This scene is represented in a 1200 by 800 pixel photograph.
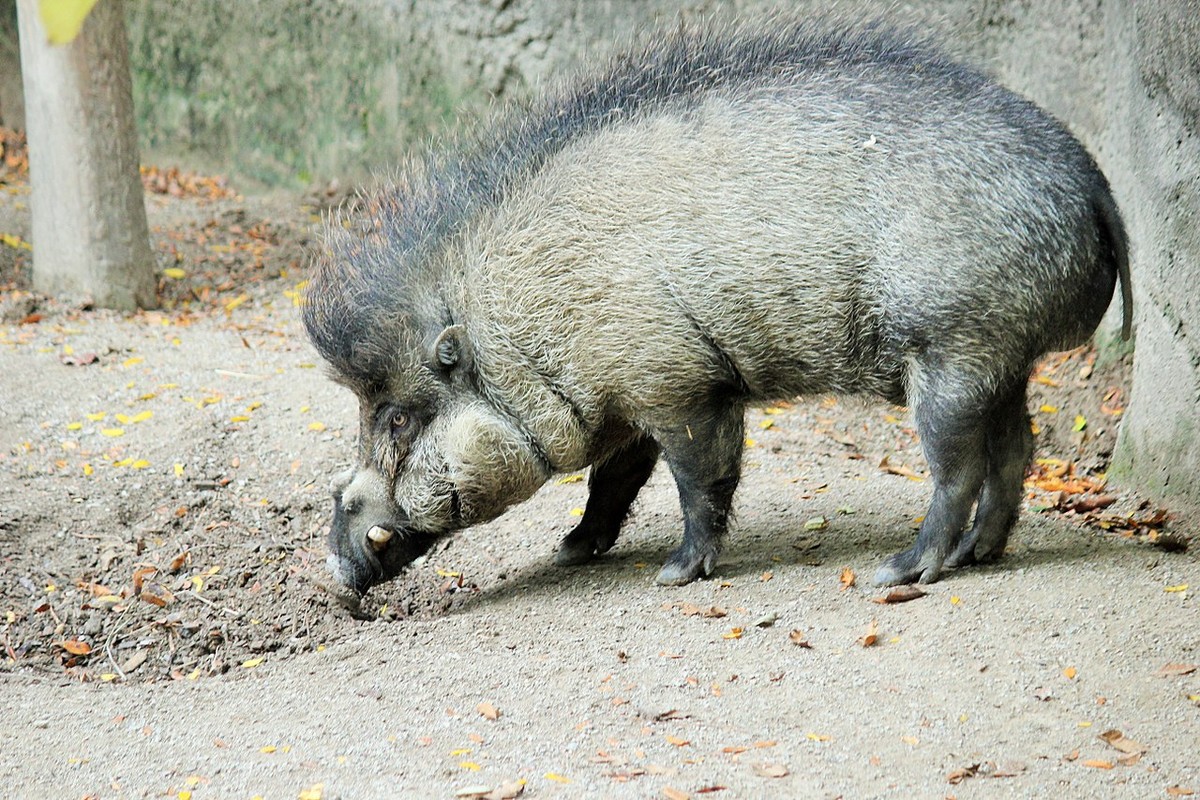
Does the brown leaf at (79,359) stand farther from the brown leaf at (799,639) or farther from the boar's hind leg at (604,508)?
the brown leaf at (799,639)

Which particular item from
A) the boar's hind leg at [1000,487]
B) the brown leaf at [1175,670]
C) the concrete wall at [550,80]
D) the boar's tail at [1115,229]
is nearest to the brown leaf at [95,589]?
the concrete wall at [550,80]

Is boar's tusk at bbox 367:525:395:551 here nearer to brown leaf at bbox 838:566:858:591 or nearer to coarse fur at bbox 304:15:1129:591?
coarse fur at bbox 304:15:1129:591

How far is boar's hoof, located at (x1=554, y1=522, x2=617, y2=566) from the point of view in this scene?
221 inches

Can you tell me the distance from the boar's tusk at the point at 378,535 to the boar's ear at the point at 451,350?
70 cm

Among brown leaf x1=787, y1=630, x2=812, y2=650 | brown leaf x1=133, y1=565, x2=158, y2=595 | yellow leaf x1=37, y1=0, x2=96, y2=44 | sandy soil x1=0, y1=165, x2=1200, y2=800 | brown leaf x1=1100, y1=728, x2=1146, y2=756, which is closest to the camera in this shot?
yellow leaf x1=37, y1=0, x2=96, y2=44

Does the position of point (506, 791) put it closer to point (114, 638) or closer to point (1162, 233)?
point (114, 638)

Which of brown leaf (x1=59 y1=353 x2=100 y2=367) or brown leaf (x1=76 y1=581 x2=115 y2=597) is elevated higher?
brown leaf (x1=59 y1=353 x2=100 y2=367)

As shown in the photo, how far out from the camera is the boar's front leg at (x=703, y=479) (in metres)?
5.02

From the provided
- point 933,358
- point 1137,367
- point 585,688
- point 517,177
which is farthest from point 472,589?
point 1137,367

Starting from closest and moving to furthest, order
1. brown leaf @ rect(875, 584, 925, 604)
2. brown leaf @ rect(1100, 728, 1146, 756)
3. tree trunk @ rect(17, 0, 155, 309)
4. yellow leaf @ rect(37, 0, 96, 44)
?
yellow leaf @ rect(37, 0, 96, 44), brown leaf @ rect(1100, 728, 1146, 756), brown leaf @ rect(875, 584, 925, 604), tree trunk @ rect(17, 0, 155, 309)

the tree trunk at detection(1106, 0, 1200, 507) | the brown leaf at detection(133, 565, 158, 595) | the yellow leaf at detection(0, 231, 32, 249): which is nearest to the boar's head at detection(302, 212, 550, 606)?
the brown leaf at detection(133, 565, 158, 595)

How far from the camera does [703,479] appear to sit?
509 cm

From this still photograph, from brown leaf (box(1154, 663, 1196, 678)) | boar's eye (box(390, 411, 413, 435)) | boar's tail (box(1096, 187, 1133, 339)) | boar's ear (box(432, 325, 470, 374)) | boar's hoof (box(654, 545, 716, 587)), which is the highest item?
boar's tail (box(1096, 187, 1133, 339))

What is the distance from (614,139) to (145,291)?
5.02 meters
